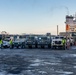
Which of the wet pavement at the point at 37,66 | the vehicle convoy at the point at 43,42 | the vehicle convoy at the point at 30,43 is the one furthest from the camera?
the vehicle convoy at the point at 30,43

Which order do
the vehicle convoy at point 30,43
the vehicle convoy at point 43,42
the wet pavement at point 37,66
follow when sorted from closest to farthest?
the wet pavement at point 37,66 < the vehicle convoy at point 43,42 < the vehicle convoy at point 30,43

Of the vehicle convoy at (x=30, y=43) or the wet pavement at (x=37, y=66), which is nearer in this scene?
the wet pavement at (x=37, y=66)

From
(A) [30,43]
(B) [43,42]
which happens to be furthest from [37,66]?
(A) [30,43]

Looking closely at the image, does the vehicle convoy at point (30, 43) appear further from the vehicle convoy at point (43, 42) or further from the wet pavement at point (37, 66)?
the wet pavement at point (37, 66)

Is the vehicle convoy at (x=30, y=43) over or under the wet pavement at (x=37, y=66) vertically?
over

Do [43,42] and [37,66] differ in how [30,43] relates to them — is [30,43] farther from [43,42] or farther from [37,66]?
[37,66]

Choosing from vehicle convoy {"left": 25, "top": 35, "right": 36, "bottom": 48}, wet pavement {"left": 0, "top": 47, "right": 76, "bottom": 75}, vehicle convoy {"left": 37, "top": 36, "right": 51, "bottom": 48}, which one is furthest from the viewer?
vehicle convoy {"left": 25, "top": 35, "right": 36, "bottom": 48}

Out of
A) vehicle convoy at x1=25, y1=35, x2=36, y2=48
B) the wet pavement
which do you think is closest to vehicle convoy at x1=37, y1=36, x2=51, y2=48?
vehicle convoy at x1=25, y1=35, x2=36, y2=48

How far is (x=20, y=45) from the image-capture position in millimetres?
47406

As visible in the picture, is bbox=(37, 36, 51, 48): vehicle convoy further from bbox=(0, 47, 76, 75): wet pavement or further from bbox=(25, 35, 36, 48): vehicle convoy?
bbox=(0, 47, 76, 75): wet pavement

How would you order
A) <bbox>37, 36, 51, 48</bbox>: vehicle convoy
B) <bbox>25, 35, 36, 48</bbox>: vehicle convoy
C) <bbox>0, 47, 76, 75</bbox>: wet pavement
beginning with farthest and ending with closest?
<bbox>25, 35, 36, 48</bbox>: vehicle convoy
<bbox>37, 36, 51, 48</bbox>: vehicle convoy
<bbox>0, 47, 76, 75</bbox>: wet pavement

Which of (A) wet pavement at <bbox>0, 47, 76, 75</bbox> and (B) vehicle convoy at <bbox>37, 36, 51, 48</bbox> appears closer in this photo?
(A) wet pavement at <bbox>0, 47, 76, 75</bbox>

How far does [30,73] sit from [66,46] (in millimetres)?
32846

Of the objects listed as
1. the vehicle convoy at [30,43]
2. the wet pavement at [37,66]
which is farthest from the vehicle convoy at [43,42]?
the wet pavement at [37,66]
